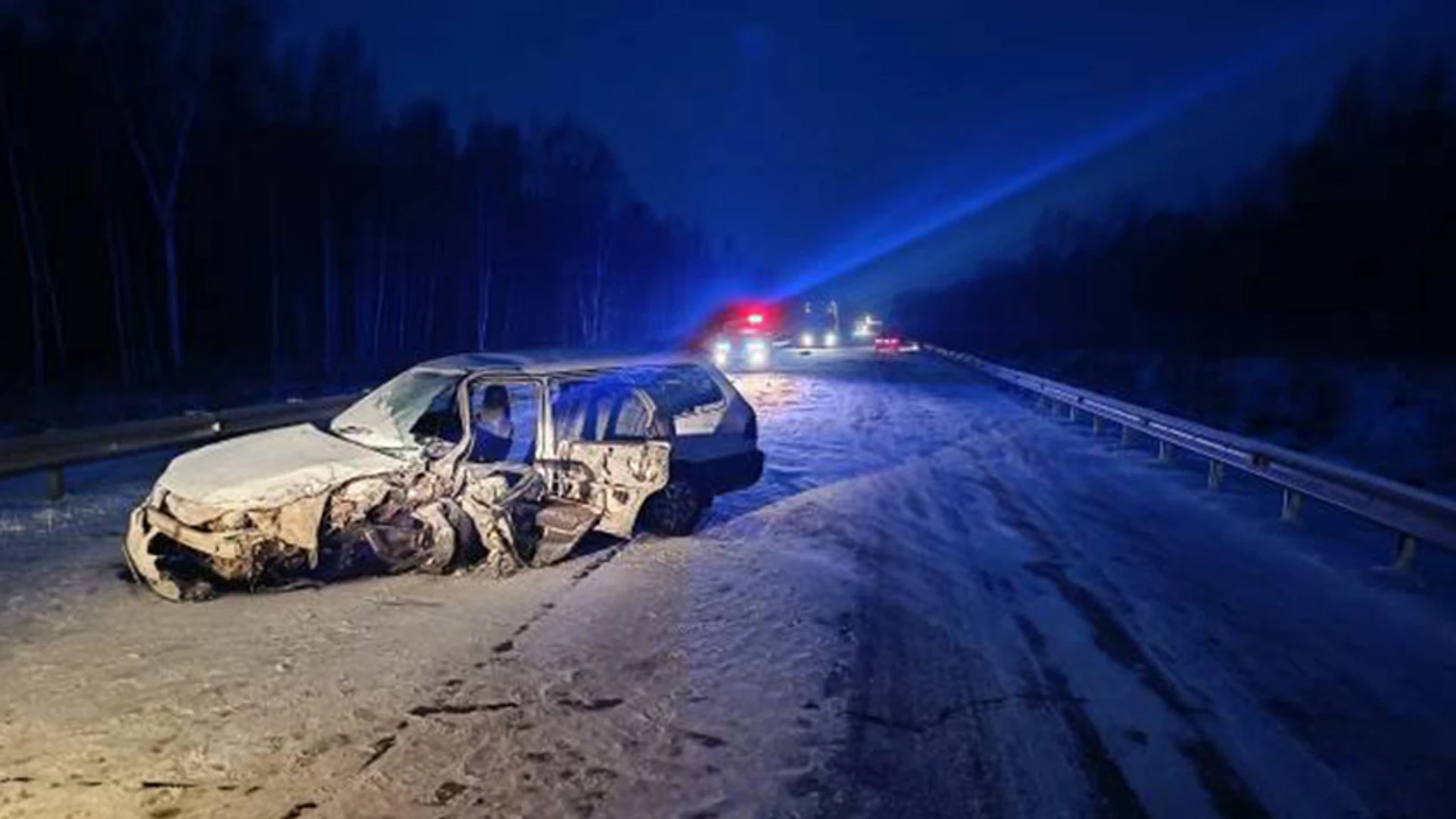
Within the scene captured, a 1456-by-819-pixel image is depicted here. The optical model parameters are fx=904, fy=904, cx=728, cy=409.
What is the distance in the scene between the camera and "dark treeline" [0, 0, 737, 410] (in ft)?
90.5

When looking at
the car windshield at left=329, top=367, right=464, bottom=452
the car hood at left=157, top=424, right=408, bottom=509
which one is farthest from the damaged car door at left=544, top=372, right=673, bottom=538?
the car hood at left=157, top=424, right=408, bottom=509

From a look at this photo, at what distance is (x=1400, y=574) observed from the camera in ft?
22.6

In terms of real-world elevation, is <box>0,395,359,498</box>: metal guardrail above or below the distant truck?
below

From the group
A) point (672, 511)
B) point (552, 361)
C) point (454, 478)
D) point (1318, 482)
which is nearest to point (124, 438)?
point (552, 361)

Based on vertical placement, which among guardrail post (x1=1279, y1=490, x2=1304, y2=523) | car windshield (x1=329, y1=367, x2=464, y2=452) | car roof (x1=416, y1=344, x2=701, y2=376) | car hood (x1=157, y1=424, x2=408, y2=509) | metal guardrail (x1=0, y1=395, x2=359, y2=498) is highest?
car roof (x1=416, y1=344, x2=701, y2=376)

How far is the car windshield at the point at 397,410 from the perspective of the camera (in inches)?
285

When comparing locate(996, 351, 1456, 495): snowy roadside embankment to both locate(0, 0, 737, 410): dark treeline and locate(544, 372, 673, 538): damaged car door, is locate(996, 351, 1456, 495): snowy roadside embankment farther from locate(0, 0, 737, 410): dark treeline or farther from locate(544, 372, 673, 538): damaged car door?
locate(0, 0, 737, 410): dark treeline

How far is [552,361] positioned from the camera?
811 cm

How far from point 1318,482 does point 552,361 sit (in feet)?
23.0

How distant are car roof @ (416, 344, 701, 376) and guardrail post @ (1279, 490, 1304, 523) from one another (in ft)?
19.6

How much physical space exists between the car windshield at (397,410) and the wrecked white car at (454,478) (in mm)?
18

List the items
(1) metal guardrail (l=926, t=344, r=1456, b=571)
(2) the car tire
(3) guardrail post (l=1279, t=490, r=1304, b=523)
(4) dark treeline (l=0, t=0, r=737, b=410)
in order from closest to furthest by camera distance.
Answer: (1) metal guardrail (l=926, t=344, r=1456, b=571) → (2) the car tire → (3) guardrail post (l=1279, t=490, r=1304, b=523) → (4) dark treeline (l=0, t=0, r=737, b=410)

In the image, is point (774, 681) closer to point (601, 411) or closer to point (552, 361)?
point (601, 411)

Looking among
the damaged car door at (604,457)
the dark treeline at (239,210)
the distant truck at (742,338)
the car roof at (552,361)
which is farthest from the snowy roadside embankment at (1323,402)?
the dark treeline at (239,210)
